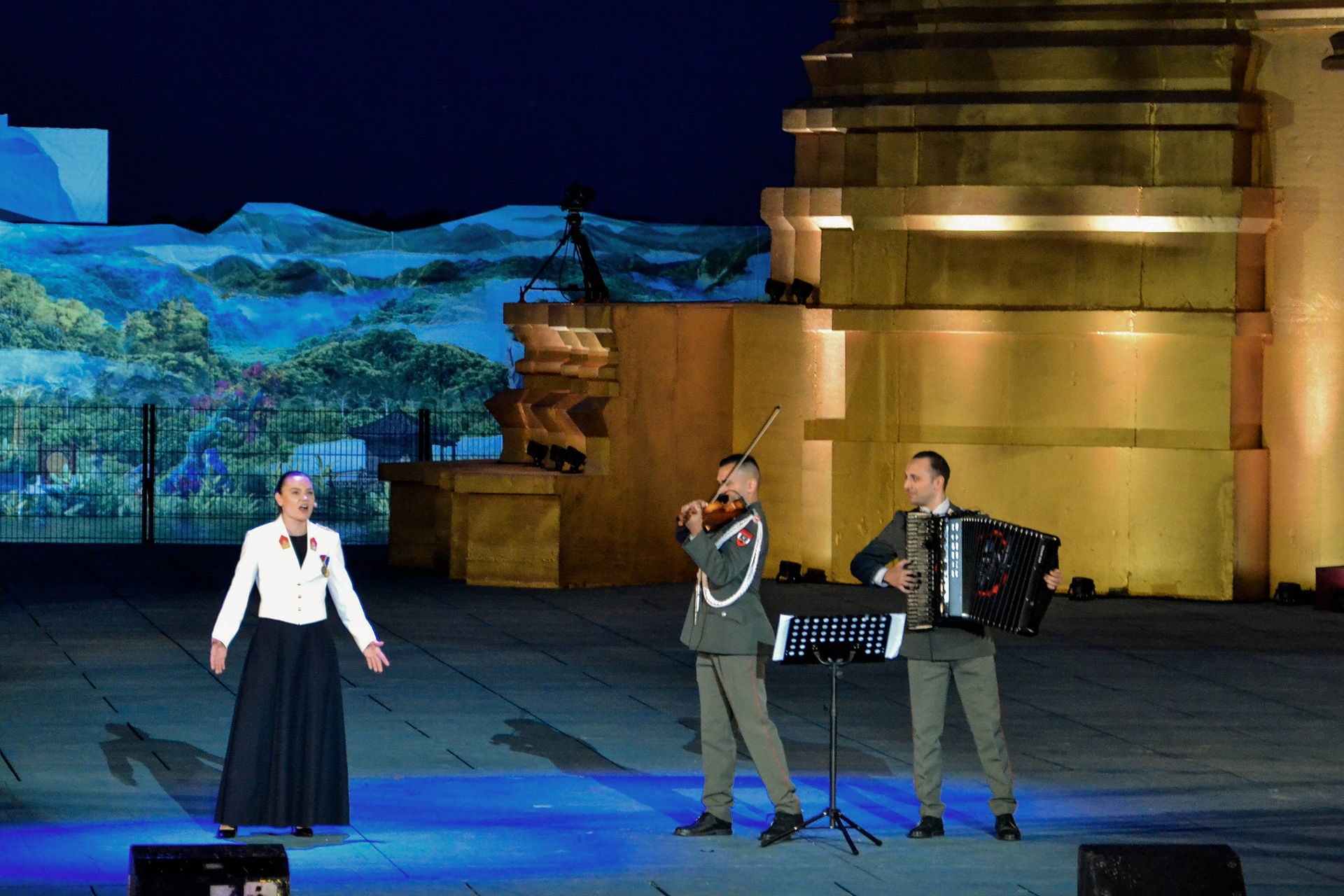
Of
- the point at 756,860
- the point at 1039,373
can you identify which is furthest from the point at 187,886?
the point at 1039,373

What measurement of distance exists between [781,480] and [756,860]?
10.7 m

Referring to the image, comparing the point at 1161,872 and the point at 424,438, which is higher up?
the point at 424,438

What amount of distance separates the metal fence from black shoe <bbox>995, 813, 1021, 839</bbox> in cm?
1636

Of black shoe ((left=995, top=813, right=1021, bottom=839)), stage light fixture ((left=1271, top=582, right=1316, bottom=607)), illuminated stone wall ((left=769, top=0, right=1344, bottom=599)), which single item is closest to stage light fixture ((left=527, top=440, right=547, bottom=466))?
illuminated stone wall ((left=769, top=0, right=1344, bottom=599))

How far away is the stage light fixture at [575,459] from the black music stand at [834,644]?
32.5 ft

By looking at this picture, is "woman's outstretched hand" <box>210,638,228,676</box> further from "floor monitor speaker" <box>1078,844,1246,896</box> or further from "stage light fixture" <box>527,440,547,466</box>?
"stage light fixture" <box>527,440,547,466</box>

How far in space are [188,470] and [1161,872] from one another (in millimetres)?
24013

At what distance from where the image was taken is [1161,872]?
278 inches

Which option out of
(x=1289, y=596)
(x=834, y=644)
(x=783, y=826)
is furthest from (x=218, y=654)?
(x=1289, y=596)

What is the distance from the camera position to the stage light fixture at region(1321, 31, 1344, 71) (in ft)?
62.6

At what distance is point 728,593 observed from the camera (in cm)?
1056

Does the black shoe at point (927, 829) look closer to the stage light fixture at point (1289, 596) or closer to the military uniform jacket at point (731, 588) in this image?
the military uniform jacket at point (731, 588)

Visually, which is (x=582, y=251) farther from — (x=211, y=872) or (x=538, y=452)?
(x=211, y=872)

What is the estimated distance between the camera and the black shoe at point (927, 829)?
1059 centimetres
